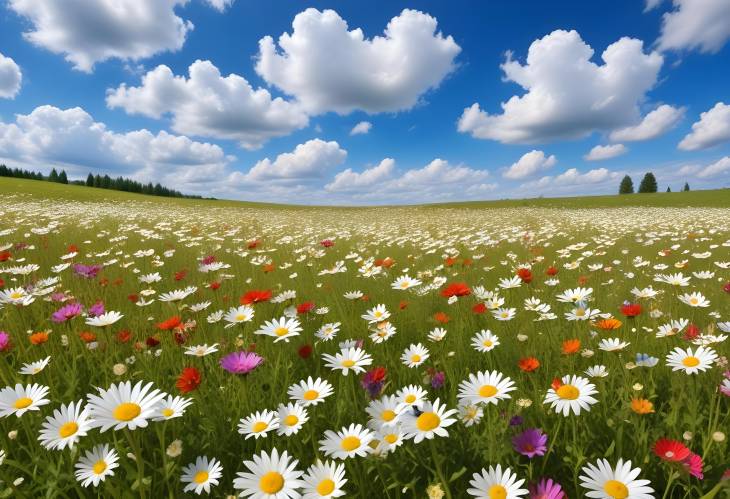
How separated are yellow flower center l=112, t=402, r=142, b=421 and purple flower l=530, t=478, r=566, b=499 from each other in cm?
135

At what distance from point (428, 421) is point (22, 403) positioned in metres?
1.55

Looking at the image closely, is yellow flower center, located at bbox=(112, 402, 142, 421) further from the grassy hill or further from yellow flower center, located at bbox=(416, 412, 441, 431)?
the grassy hill

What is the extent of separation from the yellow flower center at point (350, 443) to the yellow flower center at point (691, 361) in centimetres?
154

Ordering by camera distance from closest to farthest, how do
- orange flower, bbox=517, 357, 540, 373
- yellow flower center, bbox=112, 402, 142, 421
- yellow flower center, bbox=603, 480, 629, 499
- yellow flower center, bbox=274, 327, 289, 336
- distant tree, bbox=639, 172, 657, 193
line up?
yellow flower center, bbox=603, 480, 629, 499
yellow flower center, bbox=112, 402, 142, 421
orange flower, bbox=517, 357, 540, 373
yellow flower center, bbox=274, 327, 289, 336
distant tree, bbox=639, 172, 657, 193

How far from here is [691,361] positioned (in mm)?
1671

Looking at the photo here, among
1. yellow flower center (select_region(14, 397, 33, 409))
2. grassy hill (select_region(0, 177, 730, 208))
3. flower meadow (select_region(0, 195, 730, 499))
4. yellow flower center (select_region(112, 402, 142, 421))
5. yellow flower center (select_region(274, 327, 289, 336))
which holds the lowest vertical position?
flower meadow (select_region(0, 195, 730, 499))

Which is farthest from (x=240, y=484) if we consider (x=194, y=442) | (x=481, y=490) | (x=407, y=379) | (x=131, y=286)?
(x=131, y=286)

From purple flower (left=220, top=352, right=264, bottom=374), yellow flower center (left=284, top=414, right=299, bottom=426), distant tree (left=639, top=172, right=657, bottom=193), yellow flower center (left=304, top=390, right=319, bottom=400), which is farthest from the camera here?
distant tree (left=639, top=172, right=657, bottom=193)

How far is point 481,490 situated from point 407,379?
3.20ft

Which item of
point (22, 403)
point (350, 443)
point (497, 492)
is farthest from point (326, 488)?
point (22, 403)

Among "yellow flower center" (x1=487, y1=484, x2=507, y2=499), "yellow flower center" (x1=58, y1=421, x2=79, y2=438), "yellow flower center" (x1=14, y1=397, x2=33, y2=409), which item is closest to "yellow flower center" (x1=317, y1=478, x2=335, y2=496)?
"yellow flower center" (x1=487, y1=484, x2=507, y2=499)

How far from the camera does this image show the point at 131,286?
4195 millimetres

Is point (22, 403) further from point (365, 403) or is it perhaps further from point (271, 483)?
point (365, 403)

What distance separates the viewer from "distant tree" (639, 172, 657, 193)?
290ft
